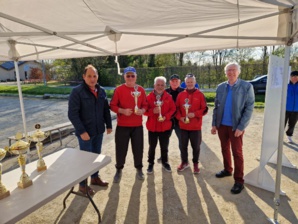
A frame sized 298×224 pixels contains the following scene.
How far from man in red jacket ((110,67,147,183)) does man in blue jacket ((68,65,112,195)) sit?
245 mm

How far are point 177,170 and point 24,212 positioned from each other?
108 inches

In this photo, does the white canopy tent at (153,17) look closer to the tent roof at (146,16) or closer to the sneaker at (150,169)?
the tent roof at (146,16)

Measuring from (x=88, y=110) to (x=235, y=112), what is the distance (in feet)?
6.82

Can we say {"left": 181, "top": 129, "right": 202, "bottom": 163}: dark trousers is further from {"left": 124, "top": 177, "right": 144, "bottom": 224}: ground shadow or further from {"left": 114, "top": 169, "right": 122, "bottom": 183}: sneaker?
{"left": 114, "top": 169, "right": 122, "bottom": 183}: sneaker

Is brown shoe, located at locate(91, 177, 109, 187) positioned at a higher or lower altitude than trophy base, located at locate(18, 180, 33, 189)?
lower

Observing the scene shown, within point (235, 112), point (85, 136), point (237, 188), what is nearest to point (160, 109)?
point (235, 112)

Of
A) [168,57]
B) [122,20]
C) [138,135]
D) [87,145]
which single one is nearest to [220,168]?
[138,135]

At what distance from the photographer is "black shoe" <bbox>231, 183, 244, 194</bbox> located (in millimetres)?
3167

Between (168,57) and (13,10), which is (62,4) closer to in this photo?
(13,10)

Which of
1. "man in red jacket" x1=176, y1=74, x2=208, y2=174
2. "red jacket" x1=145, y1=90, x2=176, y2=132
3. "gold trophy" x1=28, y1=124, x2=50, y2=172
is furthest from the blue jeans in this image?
"man in red jacket" x1=176, y1=74, x2=208, y2=174

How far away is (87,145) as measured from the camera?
10.2 feet

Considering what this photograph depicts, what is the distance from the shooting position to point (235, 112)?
3033 millimetres

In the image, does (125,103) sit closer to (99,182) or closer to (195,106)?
(195,106)

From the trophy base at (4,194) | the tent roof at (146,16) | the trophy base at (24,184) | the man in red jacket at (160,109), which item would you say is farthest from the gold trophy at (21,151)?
the man in red jacket at (160,109)
